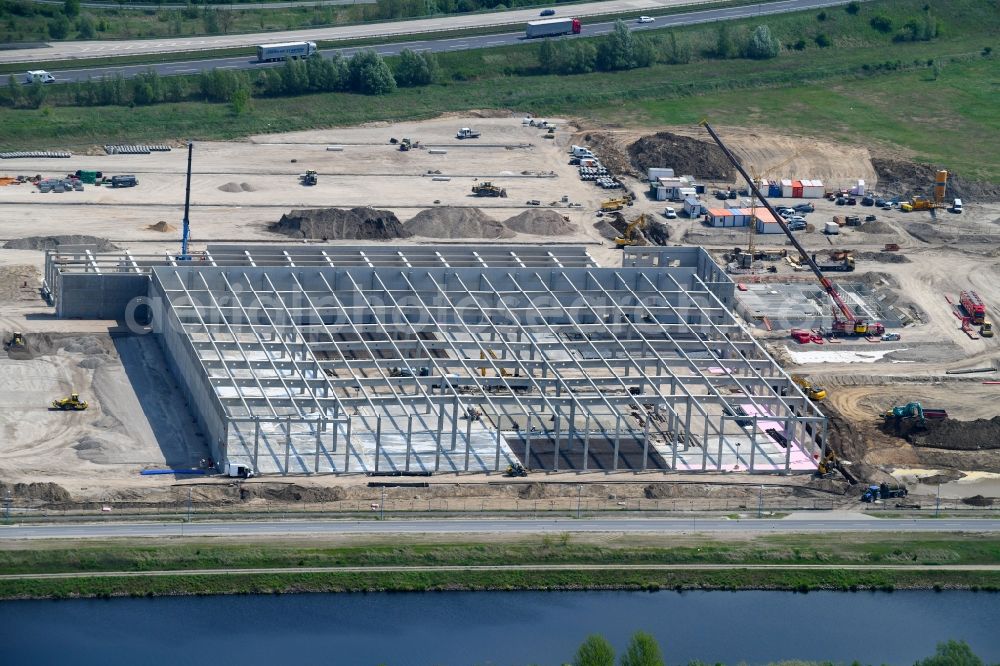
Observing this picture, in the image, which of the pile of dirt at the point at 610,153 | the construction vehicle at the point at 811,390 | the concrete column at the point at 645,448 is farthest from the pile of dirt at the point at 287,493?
the pile of dirt at the point at 610,153

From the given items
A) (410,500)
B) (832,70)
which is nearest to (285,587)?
(410,500)

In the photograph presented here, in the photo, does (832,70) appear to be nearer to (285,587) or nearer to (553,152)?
(553,152)

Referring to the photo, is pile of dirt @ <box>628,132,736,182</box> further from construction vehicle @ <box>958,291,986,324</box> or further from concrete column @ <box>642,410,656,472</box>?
concrete column @ <box>642,410,656,472</box>

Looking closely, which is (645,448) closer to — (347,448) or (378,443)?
(378,443)

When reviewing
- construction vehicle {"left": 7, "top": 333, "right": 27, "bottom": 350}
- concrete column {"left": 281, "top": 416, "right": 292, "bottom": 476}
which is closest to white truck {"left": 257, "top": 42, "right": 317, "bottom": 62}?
construction vehicle {"left": 7, "top": 333, "right": 27, "bottom": 350}

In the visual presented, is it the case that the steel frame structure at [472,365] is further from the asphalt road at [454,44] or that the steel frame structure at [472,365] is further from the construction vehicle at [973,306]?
the asphalt road at [454,44]
